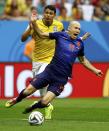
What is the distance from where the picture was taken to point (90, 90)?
72.1 ft

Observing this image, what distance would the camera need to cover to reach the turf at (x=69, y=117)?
40.8ft

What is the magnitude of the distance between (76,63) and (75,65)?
13 centimetres

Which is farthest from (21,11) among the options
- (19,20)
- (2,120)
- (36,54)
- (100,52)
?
(2,120)

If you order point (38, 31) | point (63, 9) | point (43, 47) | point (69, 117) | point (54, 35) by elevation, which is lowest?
point (69, 117)

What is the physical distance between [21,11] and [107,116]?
1011cm

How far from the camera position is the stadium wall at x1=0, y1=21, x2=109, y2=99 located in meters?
21.3

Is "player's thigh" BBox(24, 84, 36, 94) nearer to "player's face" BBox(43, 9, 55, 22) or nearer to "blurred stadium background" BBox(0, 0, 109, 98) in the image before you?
"player's face" BBox(43, 9, 55, 22)

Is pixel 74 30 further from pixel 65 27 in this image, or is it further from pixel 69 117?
pixel 65 27

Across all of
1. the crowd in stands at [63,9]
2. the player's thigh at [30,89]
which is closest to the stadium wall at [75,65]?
the crowd in stands at [63,9]

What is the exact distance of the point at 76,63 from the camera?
2194 centimetres

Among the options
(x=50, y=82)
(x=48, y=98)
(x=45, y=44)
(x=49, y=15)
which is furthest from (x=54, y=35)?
(x=45, y=44)

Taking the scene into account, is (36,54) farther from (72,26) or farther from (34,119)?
(34,119)

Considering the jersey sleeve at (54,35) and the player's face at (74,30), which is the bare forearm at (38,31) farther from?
the player's face at (74,30)

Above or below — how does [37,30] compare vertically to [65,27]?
above
